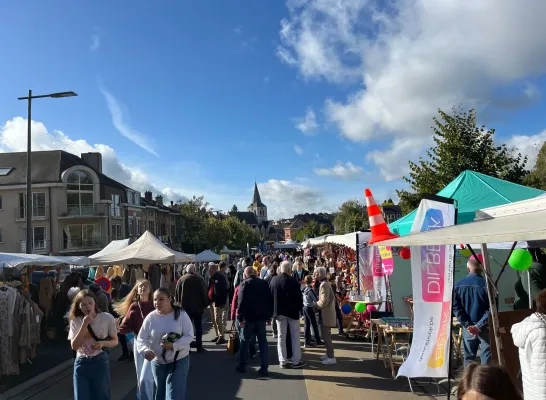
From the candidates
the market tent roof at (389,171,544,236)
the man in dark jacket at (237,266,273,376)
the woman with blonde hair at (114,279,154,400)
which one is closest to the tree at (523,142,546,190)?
the market tent roof at (389,171,544,236)

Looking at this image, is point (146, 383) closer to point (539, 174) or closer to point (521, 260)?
point (521, 260)

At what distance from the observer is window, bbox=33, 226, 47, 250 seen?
40344 mm

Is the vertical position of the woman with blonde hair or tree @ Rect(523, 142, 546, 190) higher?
tree @ Rect(523, 142, 546, 190)

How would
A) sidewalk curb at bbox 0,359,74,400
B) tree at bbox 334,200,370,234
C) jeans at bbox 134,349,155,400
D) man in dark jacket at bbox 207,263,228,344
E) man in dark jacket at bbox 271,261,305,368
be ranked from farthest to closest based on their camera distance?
tree at bbox 334,200,370,234 → man in dark jacket at bbox 207,263,228,344 → man in dark jacket at bbox 271,261,305,368 → sidewalk curb at bbox 0,359,74,400 → jeans at bbox 134,349,155,400

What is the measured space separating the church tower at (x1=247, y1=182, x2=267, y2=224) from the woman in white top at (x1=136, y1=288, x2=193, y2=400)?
536ft

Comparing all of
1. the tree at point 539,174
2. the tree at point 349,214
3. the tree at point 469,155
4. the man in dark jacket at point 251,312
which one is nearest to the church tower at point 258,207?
the tree at point 349,214

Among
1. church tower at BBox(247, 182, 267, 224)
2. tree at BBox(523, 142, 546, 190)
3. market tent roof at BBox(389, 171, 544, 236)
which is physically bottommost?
market tent roof at BBox(389, 171, 544, 236)

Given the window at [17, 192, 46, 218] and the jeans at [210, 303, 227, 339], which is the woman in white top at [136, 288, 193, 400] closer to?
the jeans at [210, 303, 227, 339]

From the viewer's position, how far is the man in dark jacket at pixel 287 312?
8.23 metres

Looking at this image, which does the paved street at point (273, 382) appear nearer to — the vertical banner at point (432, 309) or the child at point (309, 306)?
the child at point (309, 306)

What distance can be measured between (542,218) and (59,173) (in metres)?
42.6

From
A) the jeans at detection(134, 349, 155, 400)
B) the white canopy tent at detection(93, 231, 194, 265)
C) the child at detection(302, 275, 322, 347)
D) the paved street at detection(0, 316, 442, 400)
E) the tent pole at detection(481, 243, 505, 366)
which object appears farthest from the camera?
the white canopy tent at detection(93, 231, 194, 265)

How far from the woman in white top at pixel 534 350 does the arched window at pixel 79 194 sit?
42302 mm

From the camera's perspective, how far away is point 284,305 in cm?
824
